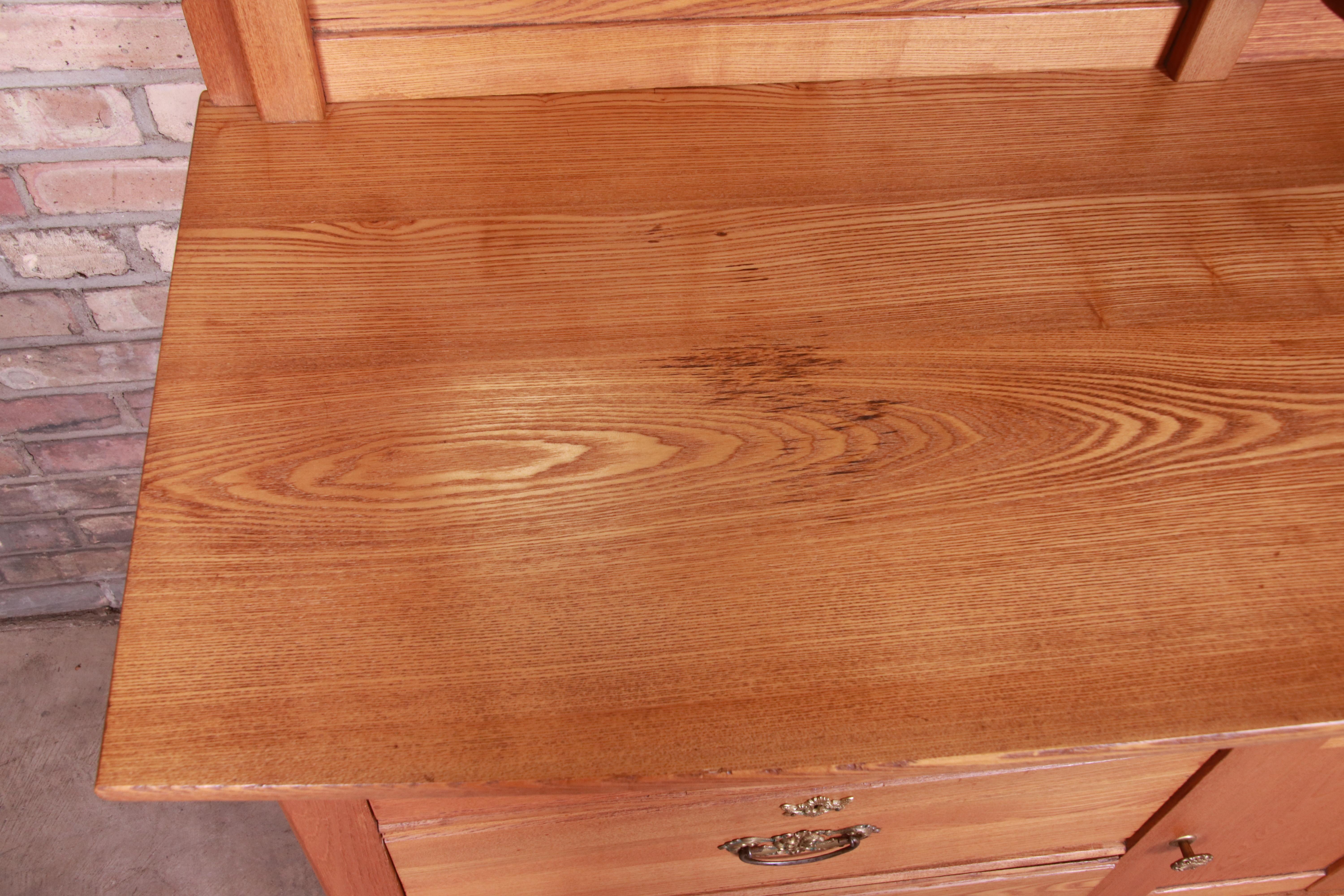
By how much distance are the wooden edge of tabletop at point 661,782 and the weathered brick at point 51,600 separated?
1115 millimetres

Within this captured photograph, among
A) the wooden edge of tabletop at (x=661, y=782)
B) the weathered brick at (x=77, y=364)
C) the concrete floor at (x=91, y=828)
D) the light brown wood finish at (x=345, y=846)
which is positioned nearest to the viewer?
the wooden edge of tabletop at (x=661, y=782)

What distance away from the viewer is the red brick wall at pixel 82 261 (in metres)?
0.94

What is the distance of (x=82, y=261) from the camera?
1088 mm

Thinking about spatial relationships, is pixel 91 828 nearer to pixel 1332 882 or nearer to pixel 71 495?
pixel 71 495

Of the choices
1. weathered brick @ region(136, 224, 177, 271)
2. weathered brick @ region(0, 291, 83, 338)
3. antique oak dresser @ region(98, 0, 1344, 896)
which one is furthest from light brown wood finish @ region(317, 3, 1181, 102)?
weathered brick @ region(0, 291, 83, 338)

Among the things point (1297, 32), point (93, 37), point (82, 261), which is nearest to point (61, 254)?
point (82, 261)

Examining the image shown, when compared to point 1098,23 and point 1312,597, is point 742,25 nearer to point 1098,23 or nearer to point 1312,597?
point 1098,23

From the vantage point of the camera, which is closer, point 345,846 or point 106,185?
point 345,846

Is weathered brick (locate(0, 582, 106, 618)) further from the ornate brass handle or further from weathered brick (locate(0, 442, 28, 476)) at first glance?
the ornate brass handle

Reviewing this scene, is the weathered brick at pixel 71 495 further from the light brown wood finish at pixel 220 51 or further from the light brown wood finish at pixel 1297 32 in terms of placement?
the light brown wood finish at pixel 1297 32

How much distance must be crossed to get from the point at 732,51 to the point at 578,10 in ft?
0.42

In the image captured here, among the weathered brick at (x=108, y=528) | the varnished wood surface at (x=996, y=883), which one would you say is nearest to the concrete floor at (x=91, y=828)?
the weathered brick at (x=108, y=528)

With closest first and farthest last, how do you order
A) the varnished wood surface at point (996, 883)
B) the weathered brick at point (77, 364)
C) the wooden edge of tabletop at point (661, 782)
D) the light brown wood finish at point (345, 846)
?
the wooden edge of tabletop at point (661, 782), the light brown wood finish at point (345, 846), the varnished wood surface at point (996, 883), the weathered brick at point (77, 364)

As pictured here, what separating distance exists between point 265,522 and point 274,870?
0.94m
